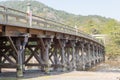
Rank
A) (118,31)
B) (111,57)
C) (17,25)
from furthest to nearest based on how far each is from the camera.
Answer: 1. (118,31)
2. (111,57)
3. (17,25)

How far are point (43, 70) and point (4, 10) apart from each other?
7593mm

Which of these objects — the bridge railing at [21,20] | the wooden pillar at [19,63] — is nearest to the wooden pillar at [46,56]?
the bridge railing at [21,20]

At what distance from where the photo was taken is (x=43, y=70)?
2347cm

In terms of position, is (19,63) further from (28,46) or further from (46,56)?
(28,46)

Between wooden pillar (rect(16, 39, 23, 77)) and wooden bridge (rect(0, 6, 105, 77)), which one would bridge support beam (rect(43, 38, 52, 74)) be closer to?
wooden bridge (rect(0, 6, 105, 77))

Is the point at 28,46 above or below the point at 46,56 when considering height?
above

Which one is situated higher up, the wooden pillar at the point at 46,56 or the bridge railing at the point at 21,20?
the bridge railing at the point at 21,20

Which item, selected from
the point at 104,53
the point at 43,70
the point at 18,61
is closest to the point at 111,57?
the point at 104,53

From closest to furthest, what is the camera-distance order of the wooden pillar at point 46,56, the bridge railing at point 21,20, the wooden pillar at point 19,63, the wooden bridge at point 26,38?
1. the bridge railing at point 21,20
2. the wooden bridge at point 26,38
3. the wooden pillar at point 19,63
4. the wooden pillar at point 46,56

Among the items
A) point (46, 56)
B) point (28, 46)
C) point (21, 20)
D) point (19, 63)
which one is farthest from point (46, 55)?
point (19, 63)

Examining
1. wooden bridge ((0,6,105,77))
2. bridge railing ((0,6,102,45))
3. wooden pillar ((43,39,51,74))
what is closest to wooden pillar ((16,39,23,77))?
wooden bridge ((0,6,105,77))

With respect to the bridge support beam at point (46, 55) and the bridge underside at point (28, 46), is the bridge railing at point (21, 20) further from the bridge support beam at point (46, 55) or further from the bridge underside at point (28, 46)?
the bridge support beam at point (46, 55)

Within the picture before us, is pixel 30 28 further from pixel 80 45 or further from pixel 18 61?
pixel 80 45

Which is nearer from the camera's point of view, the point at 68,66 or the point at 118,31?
the point at 68,66
